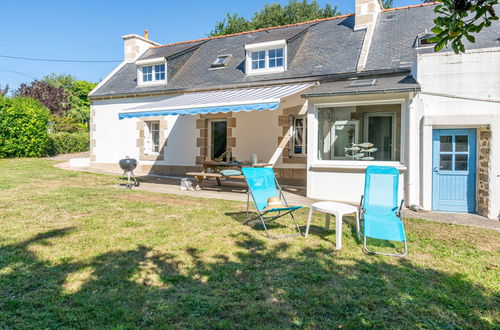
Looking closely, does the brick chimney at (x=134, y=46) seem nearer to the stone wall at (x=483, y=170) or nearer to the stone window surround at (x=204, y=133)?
the stone window surround at (x=204, y=133)

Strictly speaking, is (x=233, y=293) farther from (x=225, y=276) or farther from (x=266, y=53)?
(x=266, y=53)

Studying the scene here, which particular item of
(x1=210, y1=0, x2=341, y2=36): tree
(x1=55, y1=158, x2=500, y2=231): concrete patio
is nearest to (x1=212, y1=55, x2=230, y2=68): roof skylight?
(x1=55, y1=158, x2=500, y2=231): concrete patio

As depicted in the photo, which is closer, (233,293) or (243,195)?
(233,293)

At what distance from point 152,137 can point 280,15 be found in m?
22.5

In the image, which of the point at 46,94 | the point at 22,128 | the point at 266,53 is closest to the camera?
the point at 266,53

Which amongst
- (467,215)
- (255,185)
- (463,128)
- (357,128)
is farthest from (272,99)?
(467,215)

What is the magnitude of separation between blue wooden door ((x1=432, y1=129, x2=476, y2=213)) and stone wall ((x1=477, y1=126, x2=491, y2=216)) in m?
0.16

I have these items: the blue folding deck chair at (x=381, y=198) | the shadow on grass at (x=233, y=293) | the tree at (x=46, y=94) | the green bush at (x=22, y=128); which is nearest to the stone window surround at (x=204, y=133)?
the blue folding deck chair at (x=381, y=198)

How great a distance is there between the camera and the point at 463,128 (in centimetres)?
996

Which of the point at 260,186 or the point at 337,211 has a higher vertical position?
the point at 260,186

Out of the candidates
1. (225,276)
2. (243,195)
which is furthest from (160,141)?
(225,276)

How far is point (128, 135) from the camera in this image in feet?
64.5

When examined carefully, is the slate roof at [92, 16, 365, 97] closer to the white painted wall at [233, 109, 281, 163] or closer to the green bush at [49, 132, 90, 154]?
the white painted wall at [233, 109, 281, 163]

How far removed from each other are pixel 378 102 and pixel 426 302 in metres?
8.03
